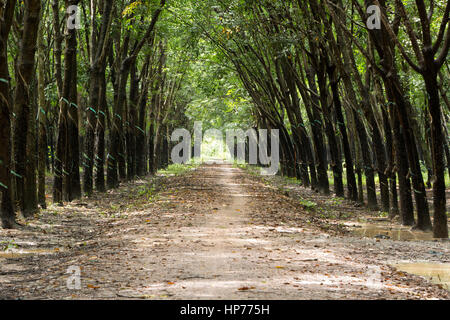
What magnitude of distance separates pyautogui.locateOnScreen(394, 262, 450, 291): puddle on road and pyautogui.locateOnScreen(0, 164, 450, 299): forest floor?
242 millimetres

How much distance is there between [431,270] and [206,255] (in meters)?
3.27

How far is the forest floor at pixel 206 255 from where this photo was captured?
6031 millimetres

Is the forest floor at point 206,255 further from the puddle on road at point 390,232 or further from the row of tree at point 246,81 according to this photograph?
the row of tree at point 246,81

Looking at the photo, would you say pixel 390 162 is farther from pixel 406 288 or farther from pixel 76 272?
pixel 76 272

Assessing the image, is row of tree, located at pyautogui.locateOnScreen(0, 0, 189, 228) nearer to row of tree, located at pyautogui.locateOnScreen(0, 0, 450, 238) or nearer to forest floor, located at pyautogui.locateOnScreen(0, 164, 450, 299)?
row of tree, located at pyautogui.locateOnScreen(0, 0, 450, 238)

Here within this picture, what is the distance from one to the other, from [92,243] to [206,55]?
69.1 feet

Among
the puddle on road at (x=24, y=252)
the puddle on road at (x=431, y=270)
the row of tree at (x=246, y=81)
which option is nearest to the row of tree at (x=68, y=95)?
the row of tree at (x=246, y=81)

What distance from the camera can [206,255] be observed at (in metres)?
8.09

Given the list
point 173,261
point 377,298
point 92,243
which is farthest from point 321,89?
point 377,298

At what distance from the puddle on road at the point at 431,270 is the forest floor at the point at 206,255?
0.24m

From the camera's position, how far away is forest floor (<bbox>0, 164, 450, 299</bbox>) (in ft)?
19.8

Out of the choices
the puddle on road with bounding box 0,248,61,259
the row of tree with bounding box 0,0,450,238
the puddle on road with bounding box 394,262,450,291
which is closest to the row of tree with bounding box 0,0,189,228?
the row of tree with bounding box 0,0,450,238

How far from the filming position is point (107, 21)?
725 inches

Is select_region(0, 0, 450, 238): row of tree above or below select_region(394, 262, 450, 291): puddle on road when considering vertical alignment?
above
